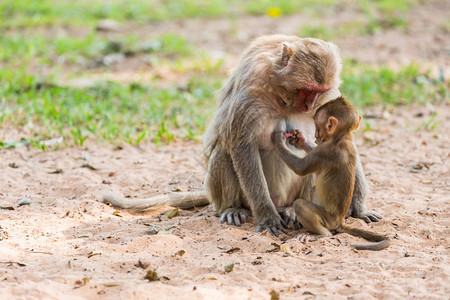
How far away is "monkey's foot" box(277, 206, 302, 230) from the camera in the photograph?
527cm

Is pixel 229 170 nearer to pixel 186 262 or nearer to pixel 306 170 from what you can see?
pixel 306 170

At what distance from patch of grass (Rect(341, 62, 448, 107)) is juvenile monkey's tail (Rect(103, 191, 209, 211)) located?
3.95 meters

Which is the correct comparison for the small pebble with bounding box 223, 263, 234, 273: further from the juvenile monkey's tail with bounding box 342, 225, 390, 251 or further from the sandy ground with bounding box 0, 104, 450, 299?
the juvenile monkey's tail with bounding box 342, 225, 390, 251

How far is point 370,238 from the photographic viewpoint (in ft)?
15.5

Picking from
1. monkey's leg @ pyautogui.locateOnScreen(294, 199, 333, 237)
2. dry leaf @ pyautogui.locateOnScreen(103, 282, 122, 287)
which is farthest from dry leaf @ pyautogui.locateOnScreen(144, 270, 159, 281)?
monkey's leg @ pyautogui.locateOnScreen(294, 199, 333, 237)

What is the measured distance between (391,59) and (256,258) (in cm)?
790

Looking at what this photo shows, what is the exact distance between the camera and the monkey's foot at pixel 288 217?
5.27 m

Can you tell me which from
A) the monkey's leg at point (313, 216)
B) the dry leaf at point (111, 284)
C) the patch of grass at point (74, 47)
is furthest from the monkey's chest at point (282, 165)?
the patch of grass at point (74, 47)

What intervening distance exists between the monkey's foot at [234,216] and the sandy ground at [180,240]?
0.07m

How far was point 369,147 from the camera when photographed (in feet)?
24.5

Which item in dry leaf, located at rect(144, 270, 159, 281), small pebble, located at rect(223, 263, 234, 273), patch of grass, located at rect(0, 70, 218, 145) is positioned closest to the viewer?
dry leaf, located at rect(144, 270, 159, 281)

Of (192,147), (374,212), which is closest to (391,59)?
(192,147)

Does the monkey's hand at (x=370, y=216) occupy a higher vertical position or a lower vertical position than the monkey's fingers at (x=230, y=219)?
higher

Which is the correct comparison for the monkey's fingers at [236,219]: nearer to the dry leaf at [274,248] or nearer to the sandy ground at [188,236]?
the sandy ground at [188,236]
